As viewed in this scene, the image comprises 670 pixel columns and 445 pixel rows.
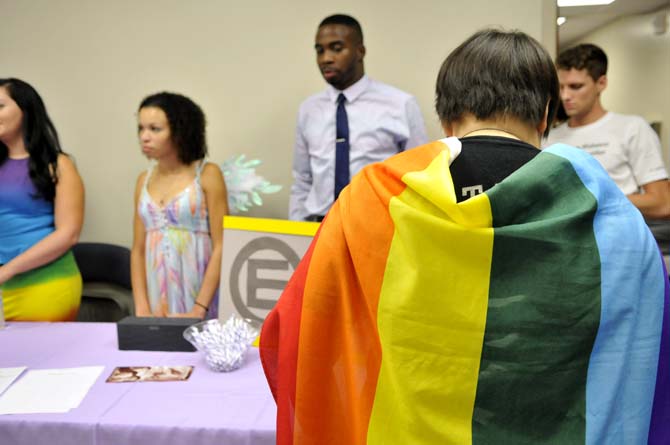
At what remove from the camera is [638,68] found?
3570mm

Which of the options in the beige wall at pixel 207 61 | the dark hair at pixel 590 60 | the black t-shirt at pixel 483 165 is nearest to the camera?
the black t-shirt at pixel 483 165

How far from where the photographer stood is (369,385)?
3.42 ft

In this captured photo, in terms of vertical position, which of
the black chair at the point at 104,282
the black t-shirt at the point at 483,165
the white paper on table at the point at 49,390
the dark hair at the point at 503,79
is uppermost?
the dark hair at the point at 503,79

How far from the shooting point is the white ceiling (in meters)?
3.52

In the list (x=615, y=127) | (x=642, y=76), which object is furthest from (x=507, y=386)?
(x=642, y=76)

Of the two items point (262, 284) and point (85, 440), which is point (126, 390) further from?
point (262, 284)

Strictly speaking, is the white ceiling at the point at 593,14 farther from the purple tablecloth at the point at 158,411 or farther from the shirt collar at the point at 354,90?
the purple tablecloth at the point at 158,411

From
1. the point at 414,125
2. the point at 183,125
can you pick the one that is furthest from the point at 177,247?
the point at 414,125

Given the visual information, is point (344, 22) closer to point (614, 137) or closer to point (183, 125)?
point (183, 125)

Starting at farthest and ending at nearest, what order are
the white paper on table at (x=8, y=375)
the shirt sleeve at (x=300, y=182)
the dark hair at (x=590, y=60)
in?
the shirt sleeve at (x=300, y=182), the dark hair at (x=590, y=60), the white paper on table at (x=8, y=375)

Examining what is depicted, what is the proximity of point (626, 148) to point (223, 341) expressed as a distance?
87.2 inches

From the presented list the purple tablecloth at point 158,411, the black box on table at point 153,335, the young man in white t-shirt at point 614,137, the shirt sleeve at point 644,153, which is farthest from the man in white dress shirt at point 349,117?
the purple tablecloth at point 158,411

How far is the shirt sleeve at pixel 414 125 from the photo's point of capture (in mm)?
3215

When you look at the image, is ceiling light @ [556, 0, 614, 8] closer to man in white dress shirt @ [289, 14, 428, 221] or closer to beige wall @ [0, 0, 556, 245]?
beige wall @ [0, 0, 556, 245]
